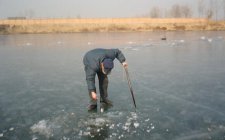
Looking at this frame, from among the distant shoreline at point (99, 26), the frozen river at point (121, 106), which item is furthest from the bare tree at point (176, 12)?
the frozen river at point (121, 106)

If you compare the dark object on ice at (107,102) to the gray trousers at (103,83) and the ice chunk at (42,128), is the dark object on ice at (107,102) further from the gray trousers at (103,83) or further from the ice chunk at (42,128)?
the ice chunk at (42,128)

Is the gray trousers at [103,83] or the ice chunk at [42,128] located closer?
the ice chunk at [42,128]

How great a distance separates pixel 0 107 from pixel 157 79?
18.8ft

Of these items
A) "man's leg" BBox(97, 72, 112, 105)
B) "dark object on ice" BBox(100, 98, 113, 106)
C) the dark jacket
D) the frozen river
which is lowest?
the frozen river

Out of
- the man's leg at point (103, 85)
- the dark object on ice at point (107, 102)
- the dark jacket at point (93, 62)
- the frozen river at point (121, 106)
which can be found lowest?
the frozen river at point (121, 106)

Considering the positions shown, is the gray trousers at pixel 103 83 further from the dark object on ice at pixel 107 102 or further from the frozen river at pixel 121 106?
the frozen river at pixel 121 106

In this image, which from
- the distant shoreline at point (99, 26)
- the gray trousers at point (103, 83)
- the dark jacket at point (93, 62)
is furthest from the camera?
the distant shoreline at point (99, 26)

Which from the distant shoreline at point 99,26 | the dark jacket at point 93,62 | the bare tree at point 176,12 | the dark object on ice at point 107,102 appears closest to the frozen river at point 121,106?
the dark object on ice at point 107,102

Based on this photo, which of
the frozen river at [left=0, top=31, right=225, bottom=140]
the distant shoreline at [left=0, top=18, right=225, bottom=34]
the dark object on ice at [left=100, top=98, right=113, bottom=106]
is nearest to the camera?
the frozen river at [left=0, top=31, right=225, bottom=140]

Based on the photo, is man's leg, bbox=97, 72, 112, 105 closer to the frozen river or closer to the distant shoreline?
the frozen river

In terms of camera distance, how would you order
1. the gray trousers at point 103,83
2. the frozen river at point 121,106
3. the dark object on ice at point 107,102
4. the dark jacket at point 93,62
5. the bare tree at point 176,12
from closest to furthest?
the frozen river at point 121,106 < the dark jacket at point 93,62 < the gray trousers at point 103,83 < the dark object on ice at point 107,102 < the bare tree at point 176,12

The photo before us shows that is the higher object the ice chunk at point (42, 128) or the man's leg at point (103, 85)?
the man's leg at point (103, 85)

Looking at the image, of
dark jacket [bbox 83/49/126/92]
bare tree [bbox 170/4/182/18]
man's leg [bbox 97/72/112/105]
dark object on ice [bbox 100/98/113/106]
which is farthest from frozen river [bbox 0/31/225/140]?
bare tree [bbox 170/4/182/18]

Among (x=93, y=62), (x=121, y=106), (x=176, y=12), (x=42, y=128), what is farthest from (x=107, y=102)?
(x=176, y=12)
